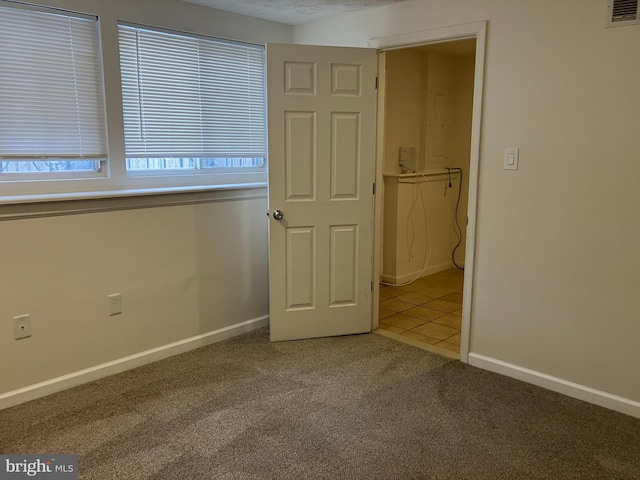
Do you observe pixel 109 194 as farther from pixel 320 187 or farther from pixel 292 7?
pixel 292 7

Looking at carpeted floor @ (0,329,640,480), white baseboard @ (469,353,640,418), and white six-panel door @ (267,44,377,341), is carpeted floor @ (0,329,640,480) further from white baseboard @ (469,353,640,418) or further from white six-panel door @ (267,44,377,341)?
white six-panel door @ (267,44,377,341)

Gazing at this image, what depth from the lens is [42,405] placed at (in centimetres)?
275

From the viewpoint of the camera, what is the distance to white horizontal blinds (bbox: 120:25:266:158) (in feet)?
10.7

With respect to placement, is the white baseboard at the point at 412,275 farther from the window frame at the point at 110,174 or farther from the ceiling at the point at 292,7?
the ceiling at the point at 292,7

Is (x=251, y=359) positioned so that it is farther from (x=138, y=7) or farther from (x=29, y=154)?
(x=138, y=7)

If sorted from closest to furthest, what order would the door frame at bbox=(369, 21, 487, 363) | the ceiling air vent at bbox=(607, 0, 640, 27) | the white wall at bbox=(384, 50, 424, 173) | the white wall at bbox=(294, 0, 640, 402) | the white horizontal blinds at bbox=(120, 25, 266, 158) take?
the ceiling air vent at bbox=(607, 0, 640, 27)
the white wall at bbox=(294, 0, 640, 402)
the door frame at bbox=(369, 21, 487, 363)
the white horizontal blinds at bbox=(120, 25, 266, 158)
the white wall at bbox=(384, 50, 424, 173)

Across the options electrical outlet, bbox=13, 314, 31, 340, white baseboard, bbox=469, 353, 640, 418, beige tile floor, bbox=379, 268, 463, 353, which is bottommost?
beige tile floor, bbox=379, 268, 463, 353

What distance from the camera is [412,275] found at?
5.38 metres

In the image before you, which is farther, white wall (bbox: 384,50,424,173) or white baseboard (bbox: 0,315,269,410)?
white wall (bbox: 384,50,424,173)

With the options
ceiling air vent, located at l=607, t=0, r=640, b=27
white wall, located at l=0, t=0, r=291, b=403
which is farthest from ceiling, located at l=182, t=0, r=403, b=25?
ceiling air vent, located at l=607, t=0, r=640, b=27

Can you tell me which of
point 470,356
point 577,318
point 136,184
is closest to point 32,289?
point 136,184

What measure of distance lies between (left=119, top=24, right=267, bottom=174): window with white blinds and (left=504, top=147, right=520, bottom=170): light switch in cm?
192

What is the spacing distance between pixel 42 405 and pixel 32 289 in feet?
2.03

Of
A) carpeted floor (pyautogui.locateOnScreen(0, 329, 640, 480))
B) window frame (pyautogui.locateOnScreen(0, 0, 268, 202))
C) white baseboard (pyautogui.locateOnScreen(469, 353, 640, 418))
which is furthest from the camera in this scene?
window frame (pyautogui.locateOnScreen(0, 0, 268, 202))
